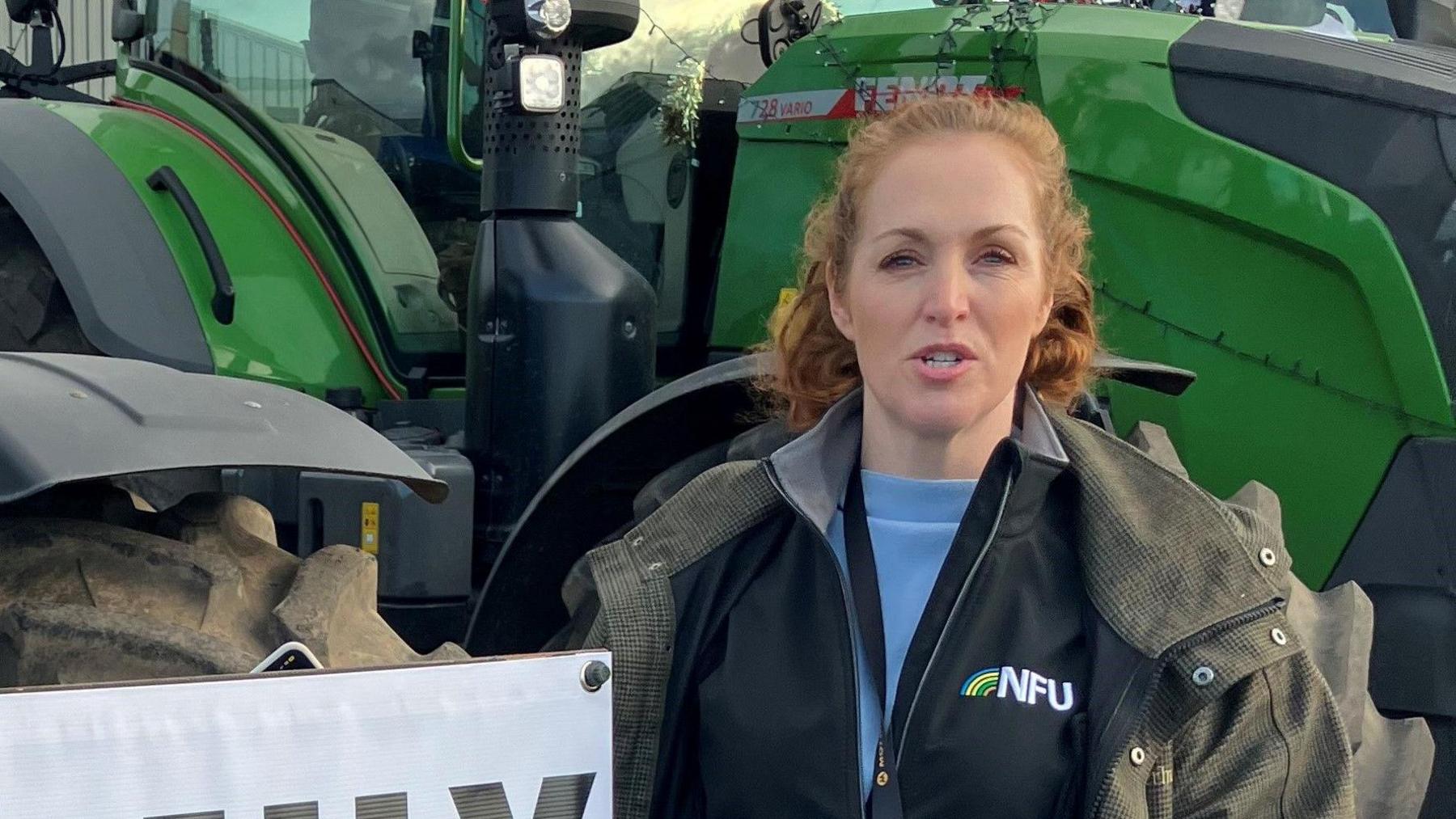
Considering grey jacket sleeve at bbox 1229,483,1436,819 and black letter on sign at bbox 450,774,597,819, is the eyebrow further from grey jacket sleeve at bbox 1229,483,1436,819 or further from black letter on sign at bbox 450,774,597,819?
black letter on sign at bbox 450,774,597,819

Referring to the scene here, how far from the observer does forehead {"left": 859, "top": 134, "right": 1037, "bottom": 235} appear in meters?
1.93

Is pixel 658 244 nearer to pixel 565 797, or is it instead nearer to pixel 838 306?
pixel 838 306

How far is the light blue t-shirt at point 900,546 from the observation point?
1862 millimetres

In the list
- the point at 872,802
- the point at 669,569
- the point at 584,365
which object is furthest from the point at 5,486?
the point at 584,365

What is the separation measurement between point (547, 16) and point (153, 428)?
1.32 m

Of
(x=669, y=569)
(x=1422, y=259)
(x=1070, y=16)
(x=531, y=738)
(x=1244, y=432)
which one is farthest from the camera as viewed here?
(x=1070, y=16)

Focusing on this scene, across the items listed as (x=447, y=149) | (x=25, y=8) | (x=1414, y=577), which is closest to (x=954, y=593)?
(x=1414, y=577)

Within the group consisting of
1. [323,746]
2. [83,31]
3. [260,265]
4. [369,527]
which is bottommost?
[83,31]

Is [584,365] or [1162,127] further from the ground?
[1162,127]

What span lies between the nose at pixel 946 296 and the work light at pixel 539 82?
3.96 ft

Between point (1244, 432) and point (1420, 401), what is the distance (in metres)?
0.29

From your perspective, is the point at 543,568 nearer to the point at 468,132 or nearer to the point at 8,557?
the point at 8,557

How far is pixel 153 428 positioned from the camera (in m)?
Answer: 1.80

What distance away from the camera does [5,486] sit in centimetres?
169
